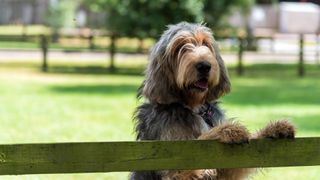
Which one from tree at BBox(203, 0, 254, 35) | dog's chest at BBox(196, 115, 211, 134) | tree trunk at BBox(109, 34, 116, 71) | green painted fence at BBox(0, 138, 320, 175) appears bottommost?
tree trunk at BBox(109, 34, 116, 71)

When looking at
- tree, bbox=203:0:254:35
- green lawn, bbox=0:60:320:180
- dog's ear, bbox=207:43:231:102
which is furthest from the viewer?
tree, bbox=203:0:254:35

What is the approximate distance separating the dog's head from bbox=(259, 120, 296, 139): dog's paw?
30.3 inches

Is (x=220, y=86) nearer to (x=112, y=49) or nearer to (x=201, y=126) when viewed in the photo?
(x=201, y=126)

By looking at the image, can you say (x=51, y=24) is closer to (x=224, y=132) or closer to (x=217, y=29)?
(x=217, y=29)

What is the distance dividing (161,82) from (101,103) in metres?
12.3

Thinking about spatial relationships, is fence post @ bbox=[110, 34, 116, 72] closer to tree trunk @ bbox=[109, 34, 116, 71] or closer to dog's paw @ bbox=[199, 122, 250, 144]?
tree trunk @ bbox=[109, 34, 116, 71]

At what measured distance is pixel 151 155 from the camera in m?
4.37

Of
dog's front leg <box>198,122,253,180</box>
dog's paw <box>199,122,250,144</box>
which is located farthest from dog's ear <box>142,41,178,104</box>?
dog's paw <box>199,122,250,144</box>

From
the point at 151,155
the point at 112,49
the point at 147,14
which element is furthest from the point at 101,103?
the point at 151,155

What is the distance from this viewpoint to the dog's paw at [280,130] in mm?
4727

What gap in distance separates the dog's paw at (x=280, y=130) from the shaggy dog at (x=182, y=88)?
496 millimetres

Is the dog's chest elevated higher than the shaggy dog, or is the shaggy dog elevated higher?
the shaggy dog

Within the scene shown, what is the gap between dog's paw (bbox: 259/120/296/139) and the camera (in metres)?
4.73

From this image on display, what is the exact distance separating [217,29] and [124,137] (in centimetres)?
1945
